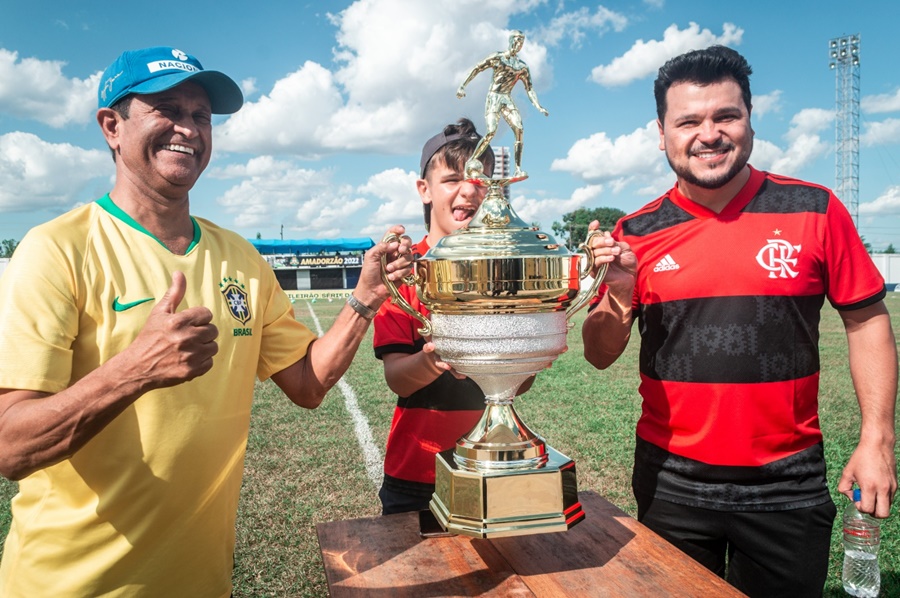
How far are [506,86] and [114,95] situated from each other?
112cm

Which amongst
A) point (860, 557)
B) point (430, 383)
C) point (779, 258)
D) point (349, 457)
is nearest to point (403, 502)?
point (430, 383)

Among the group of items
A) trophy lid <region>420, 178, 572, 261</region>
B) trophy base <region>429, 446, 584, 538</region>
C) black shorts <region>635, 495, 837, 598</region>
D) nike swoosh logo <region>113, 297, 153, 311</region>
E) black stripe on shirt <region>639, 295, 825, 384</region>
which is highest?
trophy lid <region>420, 178, 572, 261</region>

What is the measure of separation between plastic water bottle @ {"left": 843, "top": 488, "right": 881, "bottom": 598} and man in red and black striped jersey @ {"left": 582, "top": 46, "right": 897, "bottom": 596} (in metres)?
1.10

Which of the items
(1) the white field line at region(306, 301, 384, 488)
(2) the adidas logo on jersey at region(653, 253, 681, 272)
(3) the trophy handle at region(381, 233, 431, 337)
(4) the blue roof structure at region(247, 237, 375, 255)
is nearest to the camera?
(3) the trophy handle at region(381, 233, 431, 337)

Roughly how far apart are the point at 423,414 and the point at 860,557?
2344 mm

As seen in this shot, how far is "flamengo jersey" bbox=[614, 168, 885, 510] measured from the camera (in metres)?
2.27

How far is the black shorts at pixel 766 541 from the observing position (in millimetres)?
2283

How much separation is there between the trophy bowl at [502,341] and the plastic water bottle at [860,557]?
2.18 m

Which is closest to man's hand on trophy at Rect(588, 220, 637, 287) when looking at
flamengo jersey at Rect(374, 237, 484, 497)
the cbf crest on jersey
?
flamengo jersey at Rect(374, 237, 484, 497)

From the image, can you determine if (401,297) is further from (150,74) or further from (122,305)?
(150,74)

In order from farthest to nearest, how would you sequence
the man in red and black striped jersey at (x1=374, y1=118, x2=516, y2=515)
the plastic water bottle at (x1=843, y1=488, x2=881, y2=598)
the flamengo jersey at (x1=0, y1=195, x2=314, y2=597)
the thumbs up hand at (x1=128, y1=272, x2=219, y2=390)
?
1. the plastic water bottle at (x1=843, y1=488, x2=881, y2=598)
2. the man in red and black striped jersey at (x1=374, y1=118, x2=516, y2=515)
3. the flamengo jersey at (x1=0, y1=195, x2=314, y2=597)
4. the thumbs up hand at (x1=128, y1=272, x2=219, y2=390)

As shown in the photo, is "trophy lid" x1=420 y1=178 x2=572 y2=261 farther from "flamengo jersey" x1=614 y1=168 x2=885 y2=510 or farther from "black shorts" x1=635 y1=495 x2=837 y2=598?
"black shorts" x1=635 y1=495 x2=837 y2=598

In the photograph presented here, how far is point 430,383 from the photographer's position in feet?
8.36

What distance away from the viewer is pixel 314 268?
49562 mm
